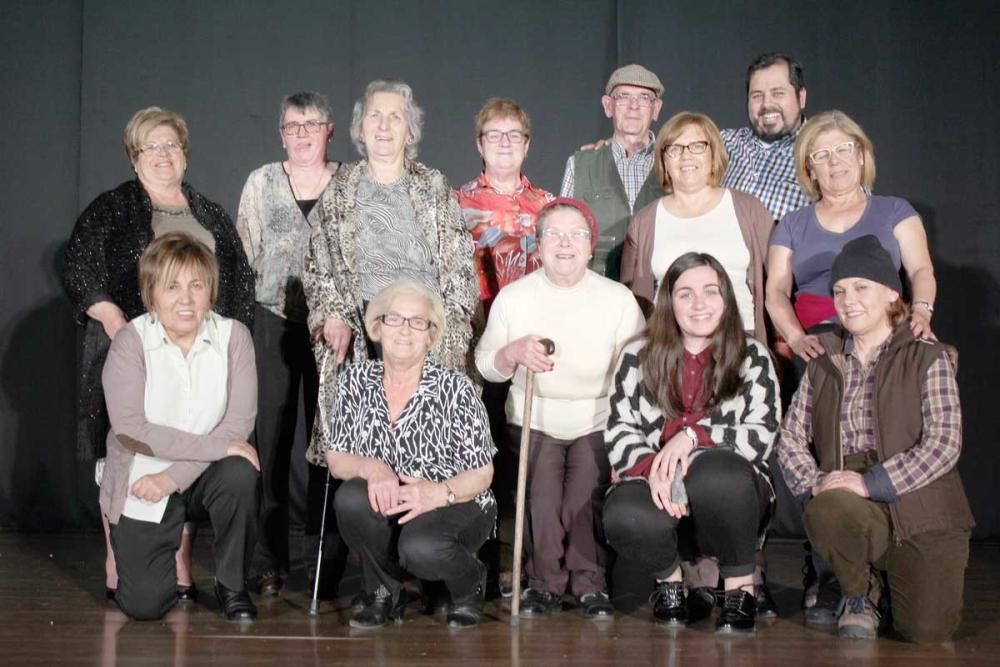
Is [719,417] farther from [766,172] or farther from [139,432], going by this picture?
[139,432]

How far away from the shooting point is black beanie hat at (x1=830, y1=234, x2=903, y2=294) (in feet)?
10.8

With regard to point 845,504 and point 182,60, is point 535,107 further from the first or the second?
point 845,504

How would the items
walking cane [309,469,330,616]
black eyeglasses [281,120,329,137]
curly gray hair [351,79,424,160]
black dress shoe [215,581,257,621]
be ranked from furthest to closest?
black eyeglasses [281,120,329,137] < curly gray hair [351,79,424,160] < walking cane [309,469,330,616] < black dress shoe [215,581,257,621]

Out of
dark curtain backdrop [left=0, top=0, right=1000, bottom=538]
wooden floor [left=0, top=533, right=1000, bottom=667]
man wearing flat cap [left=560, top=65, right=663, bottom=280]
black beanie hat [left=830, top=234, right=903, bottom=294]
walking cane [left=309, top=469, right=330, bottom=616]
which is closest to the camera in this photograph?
wooden floor [left=0, top=533, right=1000, bottom=667]

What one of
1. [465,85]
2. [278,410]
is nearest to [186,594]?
[278,410]

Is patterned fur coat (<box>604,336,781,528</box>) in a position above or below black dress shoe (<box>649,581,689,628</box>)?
above

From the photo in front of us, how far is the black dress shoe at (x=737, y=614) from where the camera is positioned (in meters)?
3.25

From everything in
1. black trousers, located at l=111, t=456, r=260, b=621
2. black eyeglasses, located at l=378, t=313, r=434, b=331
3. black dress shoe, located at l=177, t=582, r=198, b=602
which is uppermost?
black eyeglasses, located at l=378, t=313, r=434, b=331

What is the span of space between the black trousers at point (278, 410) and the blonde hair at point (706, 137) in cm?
130

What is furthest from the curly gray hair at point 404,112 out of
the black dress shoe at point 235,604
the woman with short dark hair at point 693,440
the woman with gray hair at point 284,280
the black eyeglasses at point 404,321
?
the black dress shoe at point 235,604

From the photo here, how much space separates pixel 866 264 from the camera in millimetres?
3287

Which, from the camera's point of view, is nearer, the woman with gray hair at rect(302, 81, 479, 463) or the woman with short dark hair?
the woman with short dark hair

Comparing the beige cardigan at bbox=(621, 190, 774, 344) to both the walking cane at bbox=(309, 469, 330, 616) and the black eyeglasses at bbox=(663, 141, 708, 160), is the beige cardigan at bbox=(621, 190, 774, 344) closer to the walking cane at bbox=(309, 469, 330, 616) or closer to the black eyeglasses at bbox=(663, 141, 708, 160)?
the black eyeglasses at bbox=(663, 141, 708, 160)

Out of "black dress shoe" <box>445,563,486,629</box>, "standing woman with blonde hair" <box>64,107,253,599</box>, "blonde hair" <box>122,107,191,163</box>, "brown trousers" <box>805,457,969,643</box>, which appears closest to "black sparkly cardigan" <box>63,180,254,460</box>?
"standing woman with blonde hair" <box>64,107,253,599</box>
